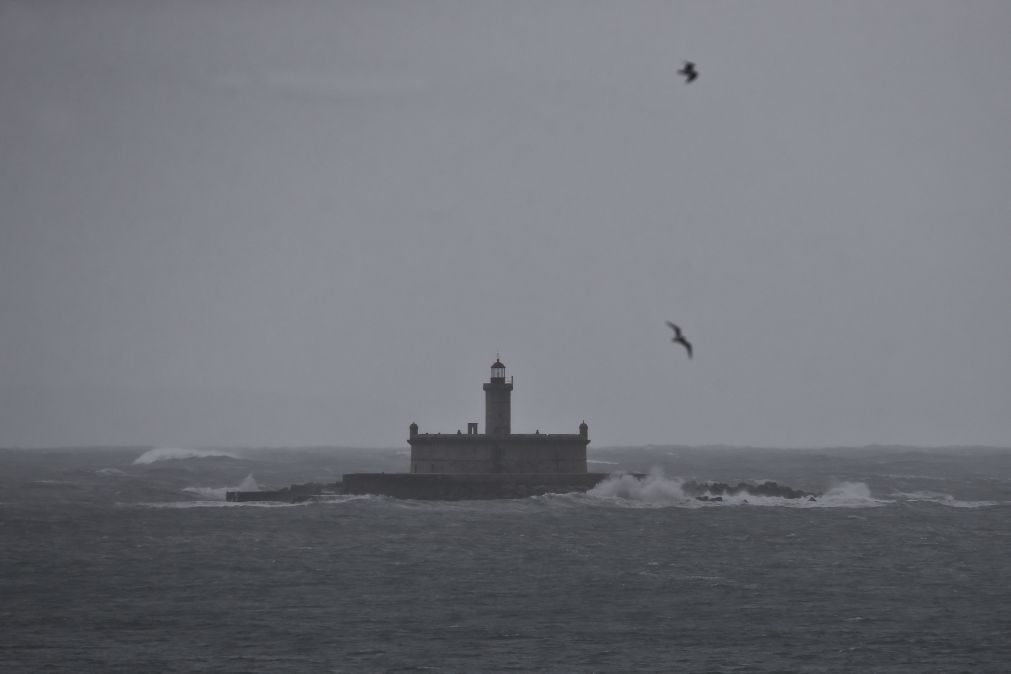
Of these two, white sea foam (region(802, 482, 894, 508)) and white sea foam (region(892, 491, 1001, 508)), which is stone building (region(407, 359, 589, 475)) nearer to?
white sea foam (region(802, 482, 894, 508))

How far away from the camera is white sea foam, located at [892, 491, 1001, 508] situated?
10894 centimetres

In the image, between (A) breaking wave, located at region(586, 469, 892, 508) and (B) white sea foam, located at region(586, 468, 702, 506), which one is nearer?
(B) white sea foam, located at region(586, 468, 702, 506)

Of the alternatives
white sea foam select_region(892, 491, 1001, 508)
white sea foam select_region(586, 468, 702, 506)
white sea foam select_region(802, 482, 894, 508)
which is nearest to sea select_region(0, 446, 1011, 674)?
white sea foam select_region(586, 468, 702, 506)

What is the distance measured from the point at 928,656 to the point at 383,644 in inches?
641

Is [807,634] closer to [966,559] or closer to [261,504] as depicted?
[966,559]

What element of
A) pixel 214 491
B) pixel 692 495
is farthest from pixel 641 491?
pixel 214 491

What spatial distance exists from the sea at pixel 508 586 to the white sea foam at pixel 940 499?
6.43 meters

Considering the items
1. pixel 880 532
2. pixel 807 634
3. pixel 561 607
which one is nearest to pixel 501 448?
pixel 880 532

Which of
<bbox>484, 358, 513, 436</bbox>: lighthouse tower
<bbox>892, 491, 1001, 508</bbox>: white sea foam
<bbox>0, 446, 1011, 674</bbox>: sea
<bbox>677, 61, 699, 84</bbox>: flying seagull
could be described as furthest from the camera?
<bbox>892, 491, 1001, 508</bbox>: white sea foam

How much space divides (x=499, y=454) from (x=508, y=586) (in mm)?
35987

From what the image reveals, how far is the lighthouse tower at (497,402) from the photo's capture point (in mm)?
95688

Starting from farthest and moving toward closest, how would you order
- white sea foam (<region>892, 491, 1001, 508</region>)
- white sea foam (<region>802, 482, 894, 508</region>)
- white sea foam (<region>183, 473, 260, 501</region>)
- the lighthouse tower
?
white sea foam (<region>183, 473, 260, 501</region>), white sea foam (<region>892, 491, 1001, 508</region>), white sea foam (<region>802, 482, 894, 508</region>), the lighthouse tower

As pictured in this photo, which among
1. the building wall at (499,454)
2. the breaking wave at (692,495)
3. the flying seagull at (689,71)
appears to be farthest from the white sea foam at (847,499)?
the flying seagull at (689,71)

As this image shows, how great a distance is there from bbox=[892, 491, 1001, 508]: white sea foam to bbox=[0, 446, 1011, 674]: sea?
643 cm
